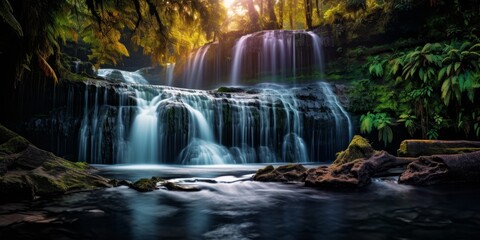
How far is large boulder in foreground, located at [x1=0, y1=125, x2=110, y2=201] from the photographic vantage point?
13.5 ft

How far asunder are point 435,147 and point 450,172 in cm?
213

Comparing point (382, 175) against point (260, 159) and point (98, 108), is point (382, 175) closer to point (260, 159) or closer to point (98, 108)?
point (260, 159)

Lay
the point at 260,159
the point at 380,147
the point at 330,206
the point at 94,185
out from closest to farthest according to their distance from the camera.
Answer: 1. the point at 330,206
2. the point at 94,185
3. the point at 260,159
4. the point at 380,147

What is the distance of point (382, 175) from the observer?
22.5ft

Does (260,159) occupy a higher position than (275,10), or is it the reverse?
(275,10)

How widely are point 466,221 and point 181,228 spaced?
3.10 m

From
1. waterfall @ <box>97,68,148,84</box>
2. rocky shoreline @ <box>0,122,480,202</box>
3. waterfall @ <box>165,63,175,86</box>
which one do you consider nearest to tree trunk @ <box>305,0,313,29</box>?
waterfall @ <box>165,63,175,86</box>

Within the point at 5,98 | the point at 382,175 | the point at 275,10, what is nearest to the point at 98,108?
the point at 5,98

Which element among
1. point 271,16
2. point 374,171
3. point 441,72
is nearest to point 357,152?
point 374,171

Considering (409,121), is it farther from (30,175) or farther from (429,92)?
(30,175)

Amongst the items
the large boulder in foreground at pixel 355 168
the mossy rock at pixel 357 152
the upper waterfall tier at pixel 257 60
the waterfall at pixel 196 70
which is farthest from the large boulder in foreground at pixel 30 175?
the waterfall at pixel 196 70

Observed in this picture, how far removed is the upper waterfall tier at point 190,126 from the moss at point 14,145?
21.5 ft

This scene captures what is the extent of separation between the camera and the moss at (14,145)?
5.26 m

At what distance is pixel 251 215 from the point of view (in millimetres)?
3742
